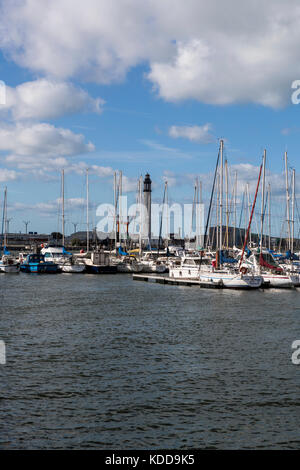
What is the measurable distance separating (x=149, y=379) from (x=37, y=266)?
72078 millimetres

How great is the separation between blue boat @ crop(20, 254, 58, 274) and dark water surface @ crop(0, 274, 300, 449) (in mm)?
48797

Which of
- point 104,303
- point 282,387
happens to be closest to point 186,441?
point 282,387

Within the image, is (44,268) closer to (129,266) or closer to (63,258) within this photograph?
(63,258)

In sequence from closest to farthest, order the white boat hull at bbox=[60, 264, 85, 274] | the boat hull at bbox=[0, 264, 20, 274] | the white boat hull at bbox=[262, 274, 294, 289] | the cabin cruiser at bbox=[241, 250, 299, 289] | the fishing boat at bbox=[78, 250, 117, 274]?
the white boat hull at bbox=[262, 274, 294, 289]
the cabin cruiser at bbox=[241, 250, 299, 289]
the white boat hull at bbox=[60, 264, 85, 274]
the fishing boat at bbox=[78, 250, 117, 274]
the boat hull at bbox=[0, 264, 20, 274]

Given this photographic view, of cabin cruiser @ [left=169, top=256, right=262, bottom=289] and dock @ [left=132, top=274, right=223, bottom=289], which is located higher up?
cabin cruiser @ [left=169, top=256, right=262, bottom=289]

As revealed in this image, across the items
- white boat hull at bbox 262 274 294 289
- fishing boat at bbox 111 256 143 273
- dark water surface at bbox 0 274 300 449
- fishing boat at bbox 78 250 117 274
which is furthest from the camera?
fishing boat at bbox 111 256 143 273

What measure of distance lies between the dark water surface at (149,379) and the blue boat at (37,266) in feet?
160

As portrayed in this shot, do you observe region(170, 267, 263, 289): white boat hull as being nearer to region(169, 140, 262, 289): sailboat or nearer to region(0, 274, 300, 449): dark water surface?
region(169, 140, 262, 289): sailboat

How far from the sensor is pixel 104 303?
4803 cm

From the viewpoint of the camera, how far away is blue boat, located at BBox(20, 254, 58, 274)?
90625 millimetres

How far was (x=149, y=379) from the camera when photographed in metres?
21.7

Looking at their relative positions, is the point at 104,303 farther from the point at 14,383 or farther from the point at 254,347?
the point at 14,383

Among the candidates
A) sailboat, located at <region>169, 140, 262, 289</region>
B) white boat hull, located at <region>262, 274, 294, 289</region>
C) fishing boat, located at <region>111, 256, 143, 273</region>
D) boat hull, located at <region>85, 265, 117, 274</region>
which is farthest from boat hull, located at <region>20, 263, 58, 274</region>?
white boat hull, located at <region>262, 274, 294, 289</region>

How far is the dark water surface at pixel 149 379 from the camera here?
15969 millimetres
